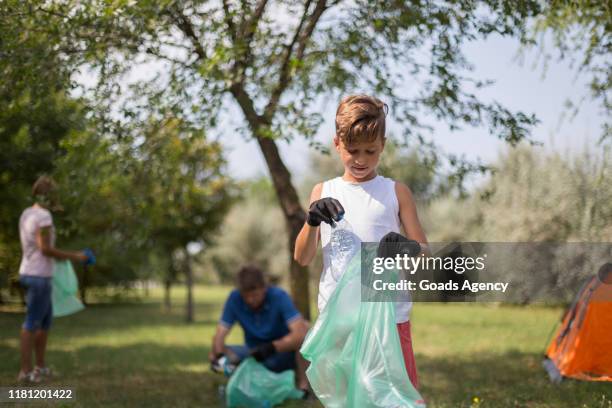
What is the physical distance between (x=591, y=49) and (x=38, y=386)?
18.5 feet

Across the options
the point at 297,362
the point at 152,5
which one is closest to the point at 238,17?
the point at 152,5

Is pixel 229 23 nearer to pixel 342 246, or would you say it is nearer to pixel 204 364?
pixel 342 246

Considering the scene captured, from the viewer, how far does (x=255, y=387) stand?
539 cm

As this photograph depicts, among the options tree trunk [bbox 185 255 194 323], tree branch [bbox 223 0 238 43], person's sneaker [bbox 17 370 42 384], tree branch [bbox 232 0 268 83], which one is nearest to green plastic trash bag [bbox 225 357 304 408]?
person's sneaker [bbox 17 370 42 384]

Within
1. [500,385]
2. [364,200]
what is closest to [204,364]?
[500,385]

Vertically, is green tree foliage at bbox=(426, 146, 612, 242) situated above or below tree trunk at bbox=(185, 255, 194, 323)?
above

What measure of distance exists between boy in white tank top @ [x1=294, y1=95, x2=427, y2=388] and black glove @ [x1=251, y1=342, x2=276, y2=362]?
2.56 m

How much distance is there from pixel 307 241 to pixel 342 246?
0.53 feet

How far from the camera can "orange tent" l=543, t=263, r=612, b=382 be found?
5.53 m

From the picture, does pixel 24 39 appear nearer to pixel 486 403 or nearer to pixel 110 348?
pixel 486 403

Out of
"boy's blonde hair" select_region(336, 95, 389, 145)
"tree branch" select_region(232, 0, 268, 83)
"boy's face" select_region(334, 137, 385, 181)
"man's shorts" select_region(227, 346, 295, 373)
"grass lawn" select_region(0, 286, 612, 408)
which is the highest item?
"tree branch" select_region(232, 0, 268, 83)

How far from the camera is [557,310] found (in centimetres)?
1812

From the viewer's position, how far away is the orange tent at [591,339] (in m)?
5.53

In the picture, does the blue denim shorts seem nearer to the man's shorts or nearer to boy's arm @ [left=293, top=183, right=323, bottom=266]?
the man's shorts
